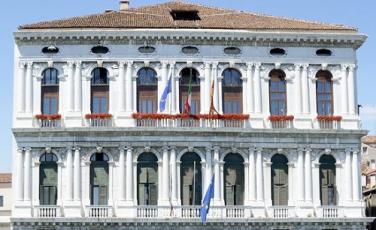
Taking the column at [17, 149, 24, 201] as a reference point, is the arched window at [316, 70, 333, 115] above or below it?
above

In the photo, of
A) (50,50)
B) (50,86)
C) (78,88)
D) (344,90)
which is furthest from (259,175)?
(50,50)

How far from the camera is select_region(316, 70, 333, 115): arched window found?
4684 cm

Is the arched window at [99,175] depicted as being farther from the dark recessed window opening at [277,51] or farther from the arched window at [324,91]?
the arched window at [324,91]

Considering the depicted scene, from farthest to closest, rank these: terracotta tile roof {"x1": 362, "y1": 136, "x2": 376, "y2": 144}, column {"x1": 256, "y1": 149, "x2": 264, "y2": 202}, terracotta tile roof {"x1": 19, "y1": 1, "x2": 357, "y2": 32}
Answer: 1. terracotta tile roof {"x1": 362, "y1": 136, "x2": 376, "y2": 144}
2. terracotta tile roof {"x1": 19, "y1": 1, "x2": 357, "y2": 32}
3. column {"x1": 256, "y1": 149, "x2": 264, "y2": 202}

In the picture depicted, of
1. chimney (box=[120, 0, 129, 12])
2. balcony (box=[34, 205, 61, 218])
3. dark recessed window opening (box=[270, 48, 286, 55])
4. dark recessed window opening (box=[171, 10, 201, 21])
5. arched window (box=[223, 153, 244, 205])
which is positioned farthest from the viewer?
chimney (box=[120, 0, 129, 12])

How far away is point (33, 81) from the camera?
4569 centimetres

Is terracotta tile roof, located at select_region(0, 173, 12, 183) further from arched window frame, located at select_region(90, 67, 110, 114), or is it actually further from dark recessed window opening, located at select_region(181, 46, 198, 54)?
dark recessed window opening, located at select_region(181, 46, 198, 54)

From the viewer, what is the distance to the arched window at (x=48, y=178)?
4481cm

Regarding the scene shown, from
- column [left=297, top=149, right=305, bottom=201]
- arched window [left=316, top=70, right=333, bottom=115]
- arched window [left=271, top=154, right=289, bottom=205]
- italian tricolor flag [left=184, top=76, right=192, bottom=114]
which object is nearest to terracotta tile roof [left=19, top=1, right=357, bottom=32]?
arched window [left=316, top=70, right=333, bottom=115]

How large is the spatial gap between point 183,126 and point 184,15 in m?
6.19

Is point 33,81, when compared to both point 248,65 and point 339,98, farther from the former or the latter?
point 339,98

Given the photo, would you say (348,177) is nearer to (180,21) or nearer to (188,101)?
(188,101)

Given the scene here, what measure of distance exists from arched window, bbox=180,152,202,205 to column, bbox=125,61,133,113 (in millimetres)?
3632

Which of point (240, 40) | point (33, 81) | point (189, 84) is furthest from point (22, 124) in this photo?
point (240, 40)
